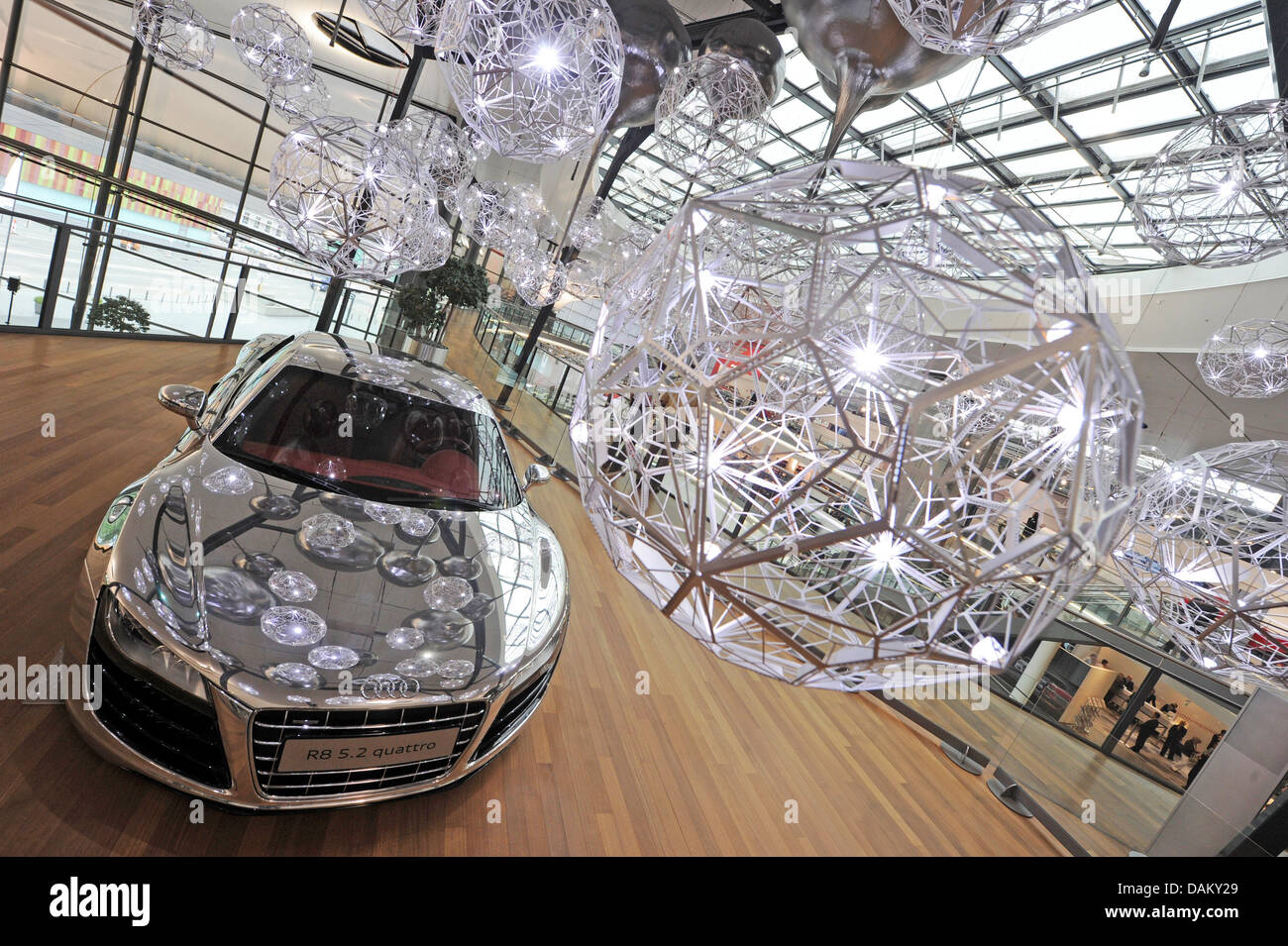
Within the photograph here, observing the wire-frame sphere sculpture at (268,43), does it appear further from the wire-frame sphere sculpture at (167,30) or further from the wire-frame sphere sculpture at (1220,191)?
the wire-frame sphere sculpture at (1220,191)

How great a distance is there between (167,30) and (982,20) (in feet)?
13.4

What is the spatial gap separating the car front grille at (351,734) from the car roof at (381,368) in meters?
1.70

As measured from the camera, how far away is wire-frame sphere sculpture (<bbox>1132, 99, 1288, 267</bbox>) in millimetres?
1674

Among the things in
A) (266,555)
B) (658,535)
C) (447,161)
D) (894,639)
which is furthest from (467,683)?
(447,161)

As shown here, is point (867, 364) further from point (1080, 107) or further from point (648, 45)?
point (1080, 107)

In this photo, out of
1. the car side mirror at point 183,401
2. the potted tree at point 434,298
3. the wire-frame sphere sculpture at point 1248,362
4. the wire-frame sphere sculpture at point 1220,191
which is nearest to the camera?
the wire-frame sphere sculpture at point 1220,191

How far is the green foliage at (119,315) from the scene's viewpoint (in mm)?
6496

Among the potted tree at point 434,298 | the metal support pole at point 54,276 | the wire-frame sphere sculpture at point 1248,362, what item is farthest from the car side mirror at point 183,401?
the potted tree at point 434,298

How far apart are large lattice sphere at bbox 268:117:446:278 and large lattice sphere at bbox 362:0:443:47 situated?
395 mm

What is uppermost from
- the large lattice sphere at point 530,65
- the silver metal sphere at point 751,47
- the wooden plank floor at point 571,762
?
the silver metal sphere at point 751,47

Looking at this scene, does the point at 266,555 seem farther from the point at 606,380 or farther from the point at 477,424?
the point at 606,380

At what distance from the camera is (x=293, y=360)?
291cm

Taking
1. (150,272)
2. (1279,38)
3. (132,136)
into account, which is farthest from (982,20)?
(132,136)
